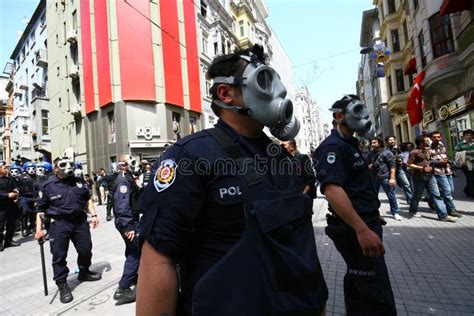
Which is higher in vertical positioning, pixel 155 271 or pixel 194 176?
pixel 194 176

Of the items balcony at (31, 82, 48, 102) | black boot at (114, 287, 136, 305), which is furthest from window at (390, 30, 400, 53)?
balcony at (31, 82, 48, 102)

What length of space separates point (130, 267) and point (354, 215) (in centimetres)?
297

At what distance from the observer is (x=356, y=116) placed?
2449 mm

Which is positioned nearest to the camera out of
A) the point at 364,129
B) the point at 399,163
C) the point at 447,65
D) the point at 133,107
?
the point at 364,129

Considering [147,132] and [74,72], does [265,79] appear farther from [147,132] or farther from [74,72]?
[74,72]

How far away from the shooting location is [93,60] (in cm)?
1861

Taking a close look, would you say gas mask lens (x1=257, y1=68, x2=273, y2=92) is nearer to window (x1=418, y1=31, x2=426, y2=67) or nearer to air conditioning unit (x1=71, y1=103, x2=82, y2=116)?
window (x1=418, y1=31, x2=426, y2=67)

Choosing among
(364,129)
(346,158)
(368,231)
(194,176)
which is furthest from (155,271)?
(364,129)

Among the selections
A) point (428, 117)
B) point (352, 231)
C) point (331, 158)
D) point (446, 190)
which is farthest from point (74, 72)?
point (428, 117)

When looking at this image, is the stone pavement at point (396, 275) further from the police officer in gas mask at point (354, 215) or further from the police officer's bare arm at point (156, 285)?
the police officer's bare arm at point (156, 285)

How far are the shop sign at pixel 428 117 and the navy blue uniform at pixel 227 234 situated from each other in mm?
18775

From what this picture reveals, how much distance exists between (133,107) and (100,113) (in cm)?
282

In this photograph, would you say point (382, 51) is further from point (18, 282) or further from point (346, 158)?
point (18, 282)

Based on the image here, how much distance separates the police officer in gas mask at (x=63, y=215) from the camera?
3.84 metres
